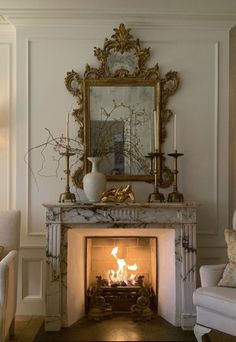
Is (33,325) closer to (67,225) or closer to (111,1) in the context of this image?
(67,225)

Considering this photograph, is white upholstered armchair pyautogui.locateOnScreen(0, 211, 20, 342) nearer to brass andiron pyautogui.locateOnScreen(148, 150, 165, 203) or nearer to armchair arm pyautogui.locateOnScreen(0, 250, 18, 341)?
armchair arm pyautogui.locateOnScreen(0, 250, 18, 341)

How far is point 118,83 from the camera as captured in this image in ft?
11.7

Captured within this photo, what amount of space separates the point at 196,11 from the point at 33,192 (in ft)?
7.12

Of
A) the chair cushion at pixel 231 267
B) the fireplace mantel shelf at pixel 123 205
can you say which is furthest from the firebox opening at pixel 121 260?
the chair cushion at pixel 231 267

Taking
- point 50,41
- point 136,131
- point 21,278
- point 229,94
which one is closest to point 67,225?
point 21,278

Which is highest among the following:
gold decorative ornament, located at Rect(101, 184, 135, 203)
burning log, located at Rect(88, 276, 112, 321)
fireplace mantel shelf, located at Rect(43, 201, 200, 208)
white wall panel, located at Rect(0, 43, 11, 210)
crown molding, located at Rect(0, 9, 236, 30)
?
crown molding, located at Rect(0, 9, 236, 30)

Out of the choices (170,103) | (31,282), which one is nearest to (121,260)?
(31,282)

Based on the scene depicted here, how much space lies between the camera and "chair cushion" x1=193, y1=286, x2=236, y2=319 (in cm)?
262

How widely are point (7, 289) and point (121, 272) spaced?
4.38ft

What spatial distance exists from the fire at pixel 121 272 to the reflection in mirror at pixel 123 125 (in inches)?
32.1

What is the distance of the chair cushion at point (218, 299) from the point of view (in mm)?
2615

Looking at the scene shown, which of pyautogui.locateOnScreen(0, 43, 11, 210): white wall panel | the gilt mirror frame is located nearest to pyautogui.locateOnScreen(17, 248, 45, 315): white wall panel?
pyautogui.locateOnScreen(0, 43, 11, 210): white wall panel

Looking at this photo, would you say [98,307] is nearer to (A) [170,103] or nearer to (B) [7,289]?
(B) [7,289]

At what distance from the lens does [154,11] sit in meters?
3.50
